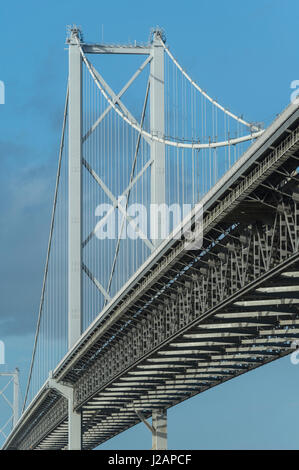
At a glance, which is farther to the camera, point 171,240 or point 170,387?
point 170,387

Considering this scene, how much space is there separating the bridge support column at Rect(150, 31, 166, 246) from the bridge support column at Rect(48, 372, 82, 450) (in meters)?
22.8

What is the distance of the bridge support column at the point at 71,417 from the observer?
271 feet

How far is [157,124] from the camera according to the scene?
66.5m

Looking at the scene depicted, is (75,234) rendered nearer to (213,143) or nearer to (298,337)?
(298,337)

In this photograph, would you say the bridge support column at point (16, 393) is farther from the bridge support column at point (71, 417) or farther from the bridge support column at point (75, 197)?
the bridge support column at point (75, 197)

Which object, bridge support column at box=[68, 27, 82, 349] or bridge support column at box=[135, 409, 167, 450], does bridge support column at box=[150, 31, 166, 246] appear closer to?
bridge support column at box=[68, 27, 82, 349]

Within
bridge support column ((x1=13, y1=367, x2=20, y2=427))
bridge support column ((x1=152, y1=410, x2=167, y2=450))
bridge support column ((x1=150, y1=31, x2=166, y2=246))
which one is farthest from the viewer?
bridge support column ((x1=13, y1=367, x2=20, y2=427))

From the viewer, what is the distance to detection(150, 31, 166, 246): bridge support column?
63219 millimetres

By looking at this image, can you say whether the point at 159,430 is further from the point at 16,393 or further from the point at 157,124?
the point at 16,393

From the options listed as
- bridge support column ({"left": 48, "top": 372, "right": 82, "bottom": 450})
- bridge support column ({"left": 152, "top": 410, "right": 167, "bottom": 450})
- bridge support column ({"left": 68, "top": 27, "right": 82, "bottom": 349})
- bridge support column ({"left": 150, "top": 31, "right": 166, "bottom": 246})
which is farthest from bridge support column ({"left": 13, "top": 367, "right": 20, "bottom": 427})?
bridge support column ({"left": 150, "top": 31, "right": 166, "bottom": 246})

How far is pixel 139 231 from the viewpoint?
64562 mm

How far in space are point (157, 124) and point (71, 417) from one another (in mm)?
25186
